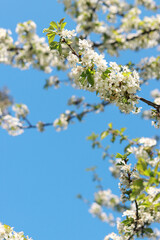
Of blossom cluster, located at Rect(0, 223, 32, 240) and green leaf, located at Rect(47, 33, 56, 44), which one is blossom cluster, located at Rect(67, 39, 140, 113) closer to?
green leaf, located at Rect(47, 33, 56, 44)

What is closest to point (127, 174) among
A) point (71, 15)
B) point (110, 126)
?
point (110, 126)

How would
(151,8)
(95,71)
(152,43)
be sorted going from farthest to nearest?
(151,8), (152,43), (95,71)

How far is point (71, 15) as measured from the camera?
5066 mm

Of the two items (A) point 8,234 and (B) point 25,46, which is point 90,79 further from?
(B) point 25,46

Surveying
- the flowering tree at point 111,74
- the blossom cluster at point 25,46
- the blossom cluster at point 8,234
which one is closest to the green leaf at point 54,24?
the flowering tree at point 111,74

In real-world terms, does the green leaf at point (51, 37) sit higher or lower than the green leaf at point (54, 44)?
higher

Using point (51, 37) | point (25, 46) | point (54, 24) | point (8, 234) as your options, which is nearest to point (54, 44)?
point (51, 37)

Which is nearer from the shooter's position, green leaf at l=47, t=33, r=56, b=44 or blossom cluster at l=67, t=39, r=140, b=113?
blossom cluster at l=67, t=39, r=140, b=113

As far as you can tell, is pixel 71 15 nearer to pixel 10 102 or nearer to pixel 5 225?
pixel 10 102

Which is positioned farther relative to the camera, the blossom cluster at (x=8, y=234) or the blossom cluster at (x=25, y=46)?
the blossom cluster at (x=25, y=46)

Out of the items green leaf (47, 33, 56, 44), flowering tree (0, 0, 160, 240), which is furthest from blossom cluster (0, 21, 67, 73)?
green leaf (47, 33, 56, 44)

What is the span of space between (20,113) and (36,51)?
239 centimetres

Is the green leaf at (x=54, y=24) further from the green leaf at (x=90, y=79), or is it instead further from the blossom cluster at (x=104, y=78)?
the green leaf at (x=90, y=79)

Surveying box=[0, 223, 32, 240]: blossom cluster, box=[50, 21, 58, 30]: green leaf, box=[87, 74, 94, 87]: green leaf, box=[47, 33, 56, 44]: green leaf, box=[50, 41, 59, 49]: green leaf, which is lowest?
box=[0, 223, 32, 240]: blossom cluster
